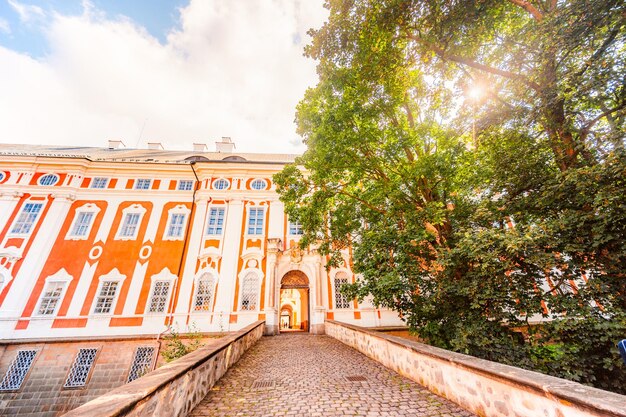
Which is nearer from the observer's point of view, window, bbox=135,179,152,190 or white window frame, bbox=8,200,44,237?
white window frame, bbox=8,200,44,237

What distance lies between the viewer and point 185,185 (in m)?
17.8

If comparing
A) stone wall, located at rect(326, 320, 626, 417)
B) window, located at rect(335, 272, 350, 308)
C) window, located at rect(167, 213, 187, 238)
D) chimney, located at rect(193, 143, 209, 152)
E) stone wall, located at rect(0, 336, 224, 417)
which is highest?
chimney, located at rect(193, 143, 209, 152)

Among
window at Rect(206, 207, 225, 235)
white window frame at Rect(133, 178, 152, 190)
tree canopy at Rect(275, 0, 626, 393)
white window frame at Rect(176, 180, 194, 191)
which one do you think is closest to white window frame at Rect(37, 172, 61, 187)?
white window frame at Rect(133, 178, 152, 190)

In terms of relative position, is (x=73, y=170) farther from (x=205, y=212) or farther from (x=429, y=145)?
(x=429, y=145)

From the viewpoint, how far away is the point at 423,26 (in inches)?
275

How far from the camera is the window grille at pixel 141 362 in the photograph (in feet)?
39.8

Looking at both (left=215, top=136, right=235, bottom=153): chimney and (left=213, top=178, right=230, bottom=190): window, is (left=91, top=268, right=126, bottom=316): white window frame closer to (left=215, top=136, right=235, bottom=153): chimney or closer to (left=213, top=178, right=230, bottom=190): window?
(left=213, top=178, right=230, bottom=190): window

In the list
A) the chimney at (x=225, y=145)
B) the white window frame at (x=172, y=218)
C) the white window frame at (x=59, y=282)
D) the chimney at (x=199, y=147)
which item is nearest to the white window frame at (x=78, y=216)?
the white window frame at (x=59, y=282)

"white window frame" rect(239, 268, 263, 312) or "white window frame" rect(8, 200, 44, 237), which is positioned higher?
"white window frame" rect(8, 200, 44, 237)

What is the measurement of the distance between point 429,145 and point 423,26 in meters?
3.68

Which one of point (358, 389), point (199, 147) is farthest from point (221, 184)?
point (358, 389)

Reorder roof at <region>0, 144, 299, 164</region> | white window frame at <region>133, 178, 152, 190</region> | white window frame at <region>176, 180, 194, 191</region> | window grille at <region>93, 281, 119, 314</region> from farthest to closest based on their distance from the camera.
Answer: roof at <region>0, 144, 299, 164</region> < white window frame at <region>176, 180, 194, 191</region> < white window frame at <region>133, 178, 152, 190</region> < window grille at <region>93, 281, 119, 314</region>

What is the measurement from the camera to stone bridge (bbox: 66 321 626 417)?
7.60 ft

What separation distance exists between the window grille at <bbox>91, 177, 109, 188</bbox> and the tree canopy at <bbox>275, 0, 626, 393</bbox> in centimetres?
1479
